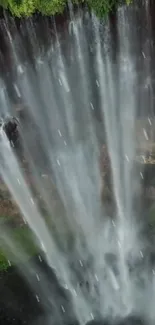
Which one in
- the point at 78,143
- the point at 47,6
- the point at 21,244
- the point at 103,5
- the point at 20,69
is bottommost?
the point at 21,244

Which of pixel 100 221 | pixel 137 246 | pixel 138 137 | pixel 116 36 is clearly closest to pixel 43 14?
pixel 116 36

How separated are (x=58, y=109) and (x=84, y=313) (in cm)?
1196

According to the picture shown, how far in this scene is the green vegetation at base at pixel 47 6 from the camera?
755 inches

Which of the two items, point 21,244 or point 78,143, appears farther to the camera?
point 78,143

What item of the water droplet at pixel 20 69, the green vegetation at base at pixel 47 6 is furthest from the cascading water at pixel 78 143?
the green vegetation at base at pixel 47 6

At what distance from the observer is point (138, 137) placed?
23.4 m

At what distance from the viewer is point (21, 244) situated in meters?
23.5

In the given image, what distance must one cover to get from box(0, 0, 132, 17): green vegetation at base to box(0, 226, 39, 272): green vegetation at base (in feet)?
40.0

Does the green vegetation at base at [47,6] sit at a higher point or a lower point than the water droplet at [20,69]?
higher

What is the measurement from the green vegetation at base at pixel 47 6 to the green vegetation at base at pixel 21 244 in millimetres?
12184

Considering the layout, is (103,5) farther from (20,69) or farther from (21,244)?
(21,244)

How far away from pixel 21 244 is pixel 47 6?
13.4m

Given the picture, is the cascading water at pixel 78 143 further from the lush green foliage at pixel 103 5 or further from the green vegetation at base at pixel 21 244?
the lush green foliage at pixel 103 5

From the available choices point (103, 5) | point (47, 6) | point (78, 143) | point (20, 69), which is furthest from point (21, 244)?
point (103, 5)
